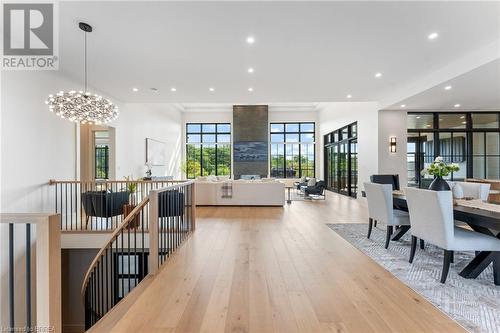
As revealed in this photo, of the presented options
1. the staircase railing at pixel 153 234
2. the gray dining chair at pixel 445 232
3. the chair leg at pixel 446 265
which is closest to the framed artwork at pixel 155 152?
the staircase railing at pixel 153 234

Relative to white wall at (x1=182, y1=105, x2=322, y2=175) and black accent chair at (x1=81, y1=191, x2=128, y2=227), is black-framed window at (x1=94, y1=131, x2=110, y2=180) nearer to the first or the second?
black accent chair at (x1=81, y1=191, x2=128, y2=227)

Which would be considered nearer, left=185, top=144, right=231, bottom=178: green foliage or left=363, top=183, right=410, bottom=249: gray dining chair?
left=363, top=183, right=410, bottom=249: gray dining chair

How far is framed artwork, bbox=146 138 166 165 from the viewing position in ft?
30.9

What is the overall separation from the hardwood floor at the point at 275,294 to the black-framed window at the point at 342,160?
6575 millimetres

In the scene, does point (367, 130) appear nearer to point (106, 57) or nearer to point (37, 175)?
point (106, 57)

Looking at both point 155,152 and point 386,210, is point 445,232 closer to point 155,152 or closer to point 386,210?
point 386,210

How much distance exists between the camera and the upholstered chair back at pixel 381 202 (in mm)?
3781

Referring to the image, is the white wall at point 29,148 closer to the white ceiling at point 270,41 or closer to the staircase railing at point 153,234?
the white ceiling at point 270,41

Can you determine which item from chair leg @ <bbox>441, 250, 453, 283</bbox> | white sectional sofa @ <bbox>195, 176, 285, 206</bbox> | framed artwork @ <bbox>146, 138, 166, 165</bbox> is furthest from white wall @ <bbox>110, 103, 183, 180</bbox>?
chair leg @ <bbox>441, 250, 453, 283</bbox>

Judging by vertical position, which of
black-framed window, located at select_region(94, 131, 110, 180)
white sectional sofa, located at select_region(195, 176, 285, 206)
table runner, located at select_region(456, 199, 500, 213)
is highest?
black-framed window, located at select_region(94, 131, 110, 180)

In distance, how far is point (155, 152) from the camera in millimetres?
10055

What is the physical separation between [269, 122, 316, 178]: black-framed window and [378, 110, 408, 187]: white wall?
6.15 m

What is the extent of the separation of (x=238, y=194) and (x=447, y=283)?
17.6 feet

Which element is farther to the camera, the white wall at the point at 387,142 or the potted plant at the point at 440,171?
the white wall at the point at 387,142
